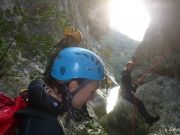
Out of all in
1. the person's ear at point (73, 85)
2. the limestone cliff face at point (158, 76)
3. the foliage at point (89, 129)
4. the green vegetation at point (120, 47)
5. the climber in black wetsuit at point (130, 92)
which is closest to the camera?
the person's ear at point (73, 85)

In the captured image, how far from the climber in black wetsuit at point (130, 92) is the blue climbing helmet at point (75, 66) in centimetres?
1174

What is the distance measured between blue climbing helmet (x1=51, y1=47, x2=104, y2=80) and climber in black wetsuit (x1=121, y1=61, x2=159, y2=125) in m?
11.7

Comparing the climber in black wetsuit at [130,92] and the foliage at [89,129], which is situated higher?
the climber in black wetsuit at [130,92]

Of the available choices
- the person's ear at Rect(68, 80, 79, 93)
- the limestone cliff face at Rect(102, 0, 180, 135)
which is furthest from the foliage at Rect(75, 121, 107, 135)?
the person's ear at Rect(68, 80, 79, 93)

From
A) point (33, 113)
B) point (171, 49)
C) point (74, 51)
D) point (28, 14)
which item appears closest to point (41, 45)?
point (28, 14)

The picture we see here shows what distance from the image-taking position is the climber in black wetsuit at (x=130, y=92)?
602 inches

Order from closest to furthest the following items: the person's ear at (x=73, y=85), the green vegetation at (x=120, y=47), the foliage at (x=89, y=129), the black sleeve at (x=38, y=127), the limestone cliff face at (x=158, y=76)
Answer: the black sleeve at (x=38, y=127), the person's ear at (x=73, y=85), the foliage at (x=89, y=129), the limestone cliff face at (x=158, y=76), the green vegetation at (x=120, y=47)

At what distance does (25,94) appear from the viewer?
138 inches

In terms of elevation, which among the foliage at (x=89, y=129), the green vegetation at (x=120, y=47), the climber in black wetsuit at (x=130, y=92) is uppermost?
the green vegetation at (x=120, y=47)

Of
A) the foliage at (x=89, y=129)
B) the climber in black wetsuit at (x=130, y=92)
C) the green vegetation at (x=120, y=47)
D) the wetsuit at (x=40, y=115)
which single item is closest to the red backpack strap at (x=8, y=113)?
the wetsuit at (x=40, y=115)

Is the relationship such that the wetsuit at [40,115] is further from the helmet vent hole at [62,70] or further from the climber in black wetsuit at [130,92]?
the climber in black wetsuit at [130,92]

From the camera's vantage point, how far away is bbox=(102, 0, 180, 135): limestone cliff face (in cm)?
1451

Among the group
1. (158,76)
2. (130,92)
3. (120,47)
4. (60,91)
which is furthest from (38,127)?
(120,47)

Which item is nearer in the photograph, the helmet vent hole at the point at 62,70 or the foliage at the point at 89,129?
the helmet vent hole at the point at 62,70
